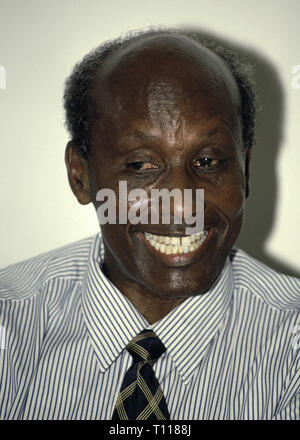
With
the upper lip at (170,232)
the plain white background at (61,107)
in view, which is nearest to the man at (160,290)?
the upper lip at (170,232)

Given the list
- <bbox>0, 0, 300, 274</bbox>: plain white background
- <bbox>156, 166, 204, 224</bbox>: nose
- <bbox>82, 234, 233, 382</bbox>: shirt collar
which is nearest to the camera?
<bbox>156, 166, 204, 224</bbox>: nose

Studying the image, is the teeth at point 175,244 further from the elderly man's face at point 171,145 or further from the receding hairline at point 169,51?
the receding hairline at point 169,51

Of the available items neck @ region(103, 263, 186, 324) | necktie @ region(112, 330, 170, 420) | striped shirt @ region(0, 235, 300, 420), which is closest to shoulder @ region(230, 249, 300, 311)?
striped shirt @ region(0, 235, 300, 420)

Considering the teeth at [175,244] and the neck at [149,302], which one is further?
the neck at [149,302]

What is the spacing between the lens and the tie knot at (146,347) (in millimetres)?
1194

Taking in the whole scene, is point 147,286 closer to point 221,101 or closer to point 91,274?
point 91,274

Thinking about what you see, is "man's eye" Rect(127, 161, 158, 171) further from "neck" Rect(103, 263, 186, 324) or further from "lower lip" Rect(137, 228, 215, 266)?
"neck" Rect(103, 263, 186, 324)

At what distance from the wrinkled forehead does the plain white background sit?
1.69 ft

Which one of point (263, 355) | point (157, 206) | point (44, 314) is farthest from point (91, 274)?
point (263, 355)

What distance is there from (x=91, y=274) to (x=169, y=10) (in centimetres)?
78

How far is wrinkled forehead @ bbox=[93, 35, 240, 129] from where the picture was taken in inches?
44.0

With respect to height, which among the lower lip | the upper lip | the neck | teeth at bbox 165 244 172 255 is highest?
the upper lip

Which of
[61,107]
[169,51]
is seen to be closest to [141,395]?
[169,51]

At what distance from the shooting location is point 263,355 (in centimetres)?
121
